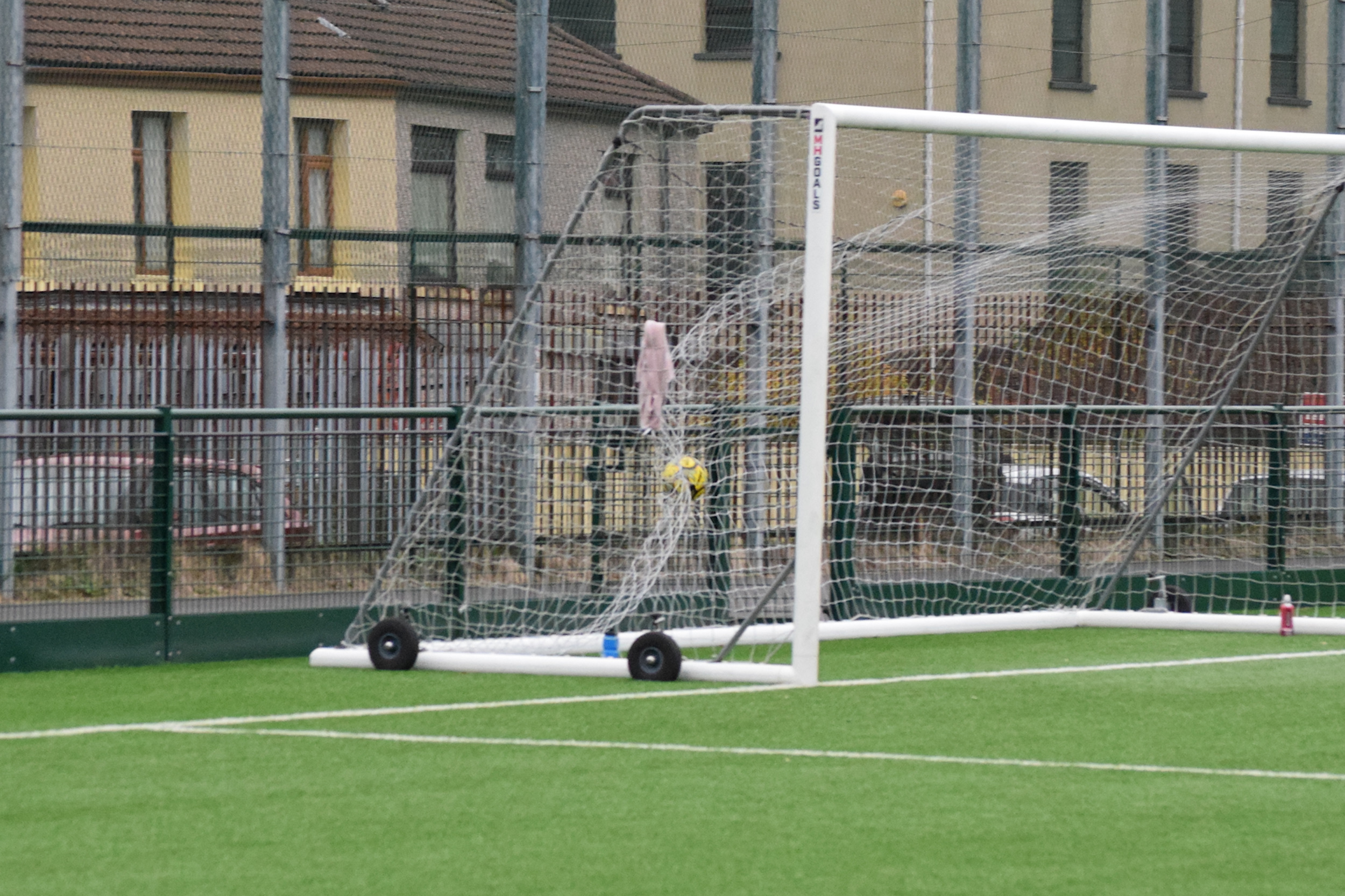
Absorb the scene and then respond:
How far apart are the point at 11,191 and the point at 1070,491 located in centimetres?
691

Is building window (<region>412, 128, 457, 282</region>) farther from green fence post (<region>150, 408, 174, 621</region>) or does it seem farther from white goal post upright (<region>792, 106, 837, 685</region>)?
white goal post upright (<region>792, 106, 837, 685</region>)

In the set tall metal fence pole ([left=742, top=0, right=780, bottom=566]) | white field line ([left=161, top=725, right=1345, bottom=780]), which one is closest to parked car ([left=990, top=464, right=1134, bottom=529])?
tall metal fence pole ([left=742, top=0, right=780, bottom=566])

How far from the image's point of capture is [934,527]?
1238 cm

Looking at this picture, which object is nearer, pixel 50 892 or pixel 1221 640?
pixel 50 892

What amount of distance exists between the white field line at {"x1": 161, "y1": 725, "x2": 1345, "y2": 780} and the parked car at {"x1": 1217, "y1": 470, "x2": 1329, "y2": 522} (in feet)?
22.1

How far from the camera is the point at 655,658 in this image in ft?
30.7

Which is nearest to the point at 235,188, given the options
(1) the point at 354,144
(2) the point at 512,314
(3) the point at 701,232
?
(1) the point at 354,144

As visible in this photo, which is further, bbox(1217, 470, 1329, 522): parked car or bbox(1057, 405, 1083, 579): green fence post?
bbox(1217, 470, 1329, 522): parked car

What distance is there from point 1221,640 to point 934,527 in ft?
5.99

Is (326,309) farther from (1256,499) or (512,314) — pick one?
(1256,499)

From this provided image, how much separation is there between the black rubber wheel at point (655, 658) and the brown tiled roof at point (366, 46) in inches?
250

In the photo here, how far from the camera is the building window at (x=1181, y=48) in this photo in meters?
18.3

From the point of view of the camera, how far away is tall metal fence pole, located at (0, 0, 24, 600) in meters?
13.0

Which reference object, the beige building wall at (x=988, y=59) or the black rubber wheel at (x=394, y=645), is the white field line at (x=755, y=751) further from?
the beige building wall at (x=988, y=59)
